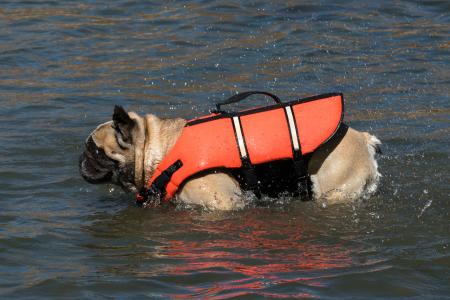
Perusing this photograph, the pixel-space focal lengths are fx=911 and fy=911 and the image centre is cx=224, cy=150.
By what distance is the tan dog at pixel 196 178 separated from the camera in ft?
23.2

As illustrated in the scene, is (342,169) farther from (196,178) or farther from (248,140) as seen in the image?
(196,178)

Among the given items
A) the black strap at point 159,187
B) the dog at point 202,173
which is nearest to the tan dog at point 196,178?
the dog at point 202,173

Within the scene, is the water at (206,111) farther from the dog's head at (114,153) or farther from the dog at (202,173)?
the dog's head at (114,153)

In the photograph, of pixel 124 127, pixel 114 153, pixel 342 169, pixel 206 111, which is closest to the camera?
pixel 342 169

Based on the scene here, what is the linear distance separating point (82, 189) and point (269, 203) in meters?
1.98

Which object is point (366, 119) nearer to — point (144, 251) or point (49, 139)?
point (49, 139)

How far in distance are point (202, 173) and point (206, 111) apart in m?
3.85

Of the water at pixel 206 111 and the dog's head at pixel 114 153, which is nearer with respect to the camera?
the water at pixel 206 111

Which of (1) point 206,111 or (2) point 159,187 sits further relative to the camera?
(1) point 206,111

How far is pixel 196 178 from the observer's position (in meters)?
7.08

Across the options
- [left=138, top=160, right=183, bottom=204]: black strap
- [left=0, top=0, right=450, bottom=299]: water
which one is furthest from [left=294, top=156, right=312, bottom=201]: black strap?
[left=138, top=160, right=183, bottom=204]: black strap

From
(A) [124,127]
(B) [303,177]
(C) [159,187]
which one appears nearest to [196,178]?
(C) [159,187]

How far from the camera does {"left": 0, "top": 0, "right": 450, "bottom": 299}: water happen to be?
241 inches

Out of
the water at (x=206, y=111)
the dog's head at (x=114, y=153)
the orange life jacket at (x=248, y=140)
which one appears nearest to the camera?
the water at (x=206, y=111)
